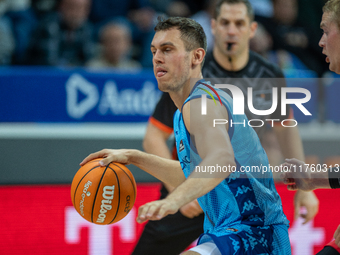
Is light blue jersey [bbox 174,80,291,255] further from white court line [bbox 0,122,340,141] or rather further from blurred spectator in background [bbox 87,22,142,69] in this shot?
blurred spectator in background [bbox 87,22,142,69]

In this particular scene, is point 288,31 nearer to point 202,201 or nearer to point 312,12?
point 312,12

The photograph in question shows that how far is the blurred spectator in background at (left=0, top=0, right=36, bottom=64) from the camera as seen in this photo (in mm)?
6411

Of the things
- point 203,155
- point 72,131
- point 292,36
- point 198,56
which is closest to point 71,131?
point 72,131

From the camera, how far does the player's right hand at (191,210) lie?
135 inches

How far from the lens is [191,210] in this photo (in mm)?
3471

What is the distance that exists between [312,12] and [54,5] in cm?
521

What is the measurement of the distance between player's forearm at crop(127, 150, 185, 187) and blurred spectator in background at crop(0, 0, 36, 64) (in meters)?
4.32

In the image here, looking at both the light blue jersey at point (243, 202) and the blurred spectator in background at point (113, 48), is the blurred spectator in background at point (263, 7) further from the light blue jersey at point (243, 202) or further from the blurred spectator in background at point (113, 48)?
the light blue jersey at point (243, 202)

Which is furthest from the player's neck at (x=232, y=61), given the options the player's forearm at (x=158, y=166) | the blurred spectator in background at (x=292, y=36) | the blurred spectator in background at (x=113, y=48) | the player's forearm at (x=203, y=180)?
the blurred spectator in background at (x=292, y=36)

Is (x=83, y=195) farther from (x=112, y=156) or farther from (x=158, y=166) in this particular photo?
(x=158, y=166)

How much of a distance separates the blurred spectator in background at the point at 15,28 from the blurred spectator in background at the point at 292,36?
3.92 metres

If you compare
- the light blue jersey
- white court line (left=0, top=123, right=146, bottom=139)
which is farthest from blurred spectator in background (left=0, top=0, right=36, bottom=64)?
the light blue jersey

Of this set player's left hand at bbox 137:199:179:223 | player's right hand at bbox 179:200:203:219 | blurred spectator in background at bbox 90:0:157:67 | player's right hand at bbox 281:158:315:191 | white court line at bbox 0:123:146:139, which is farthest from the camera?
blurred spectator in background at bbox 90:0:157:67

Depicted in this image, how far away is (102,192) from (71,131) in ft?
10.8
